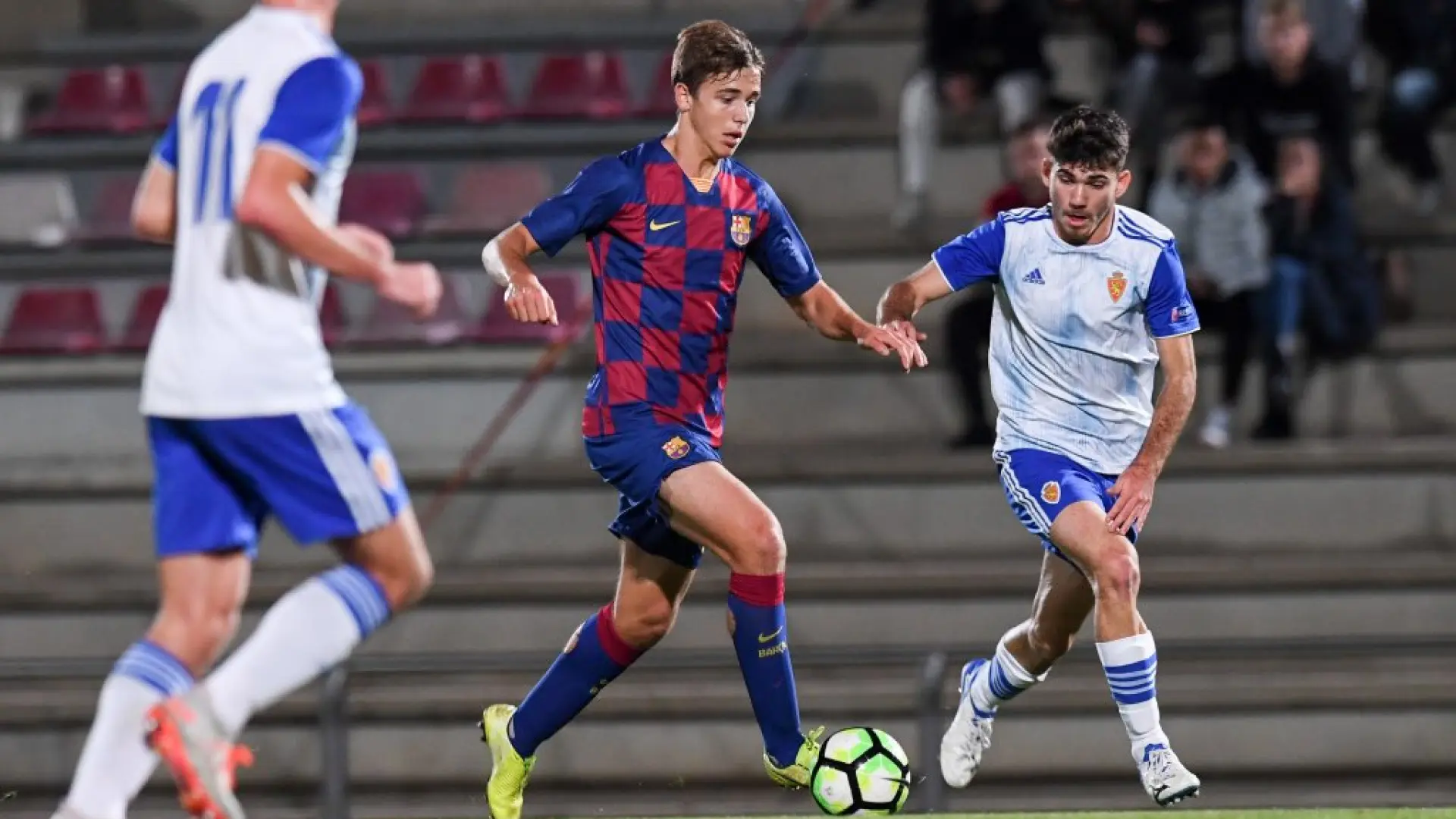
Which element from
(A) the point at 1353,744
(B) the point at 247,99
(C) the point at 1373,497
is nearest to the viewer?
(B) the point at 247,99

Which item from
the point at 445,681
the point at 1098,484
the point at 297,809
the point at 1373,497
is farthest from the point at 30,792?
the point at 1373,497

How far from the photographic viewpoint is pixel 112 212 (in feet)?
34.9

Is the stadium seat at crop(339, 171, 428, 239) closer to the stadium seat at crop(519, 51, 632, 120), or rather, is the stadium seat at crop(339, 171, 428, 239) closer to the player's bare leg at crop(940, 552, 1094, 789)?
the stadium seat at crop(519, 51, 632, 120)

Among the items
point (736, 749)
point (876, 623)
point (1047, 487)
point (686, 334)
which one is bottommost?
point (736, 749)

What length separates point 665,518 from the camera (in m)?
5.26

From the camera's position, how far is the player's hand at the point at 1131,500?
5277 millimetres

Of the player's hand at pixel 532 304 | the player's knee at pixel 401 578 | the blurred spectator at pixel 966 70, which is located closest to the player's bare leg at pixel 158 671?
the player's knee at pixel 401 578

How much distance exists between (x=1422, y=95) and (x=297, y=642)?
23.4 feet

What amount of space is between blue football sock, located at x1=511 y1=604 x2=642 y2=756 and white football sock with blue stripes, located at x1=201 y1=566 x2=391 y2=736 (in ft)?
4.76

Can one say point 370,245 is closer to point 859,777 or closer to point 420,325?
point 859,777

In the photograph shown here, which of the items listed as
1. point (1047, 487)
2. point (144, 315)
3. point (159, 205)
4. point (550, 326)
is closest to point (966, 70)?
point (550, 326)

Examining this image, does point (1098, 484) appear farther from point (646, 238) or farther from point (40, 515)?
point (40, 515)

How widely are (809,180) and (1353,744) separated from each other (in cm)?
365

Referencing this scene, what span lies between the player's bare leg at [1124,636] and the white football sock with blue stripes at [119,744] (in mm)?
2286
